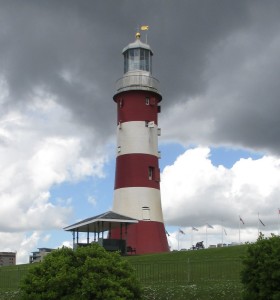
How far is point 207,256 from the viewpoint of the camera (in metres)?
33.1

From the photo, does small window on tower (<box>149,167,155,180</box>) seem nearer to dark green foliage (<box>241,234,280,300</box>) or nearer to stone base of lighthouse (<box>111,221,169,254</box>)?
stone base of lighthouse (<box>111,221,169,254</box>)

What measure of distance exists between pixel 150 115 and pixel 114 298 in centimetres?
2835

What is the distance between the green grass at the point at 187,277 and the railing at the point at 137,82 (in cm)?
1566

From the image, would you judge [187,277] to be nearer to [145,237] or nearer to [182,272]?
[182,272]

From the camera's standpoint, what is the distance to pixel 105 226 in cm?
4331

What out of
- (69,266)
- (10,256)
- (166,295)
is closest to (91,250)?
(69,266)

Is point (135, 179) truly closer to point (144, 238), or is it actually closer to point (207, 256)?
point (144, 238)

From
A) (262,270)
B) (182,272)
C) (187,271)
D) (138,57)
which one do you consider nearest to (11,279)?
(182,272)

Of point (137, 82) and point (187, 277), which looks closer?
point (187, 277)

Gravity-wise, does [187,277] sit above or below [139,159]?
below

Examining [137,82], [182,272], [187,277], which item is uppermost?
[137,82]

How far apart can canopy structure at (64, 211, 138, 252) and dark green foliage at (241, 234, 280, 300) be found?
20454 mm

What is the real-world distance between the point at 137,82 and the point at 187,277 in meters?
22.6

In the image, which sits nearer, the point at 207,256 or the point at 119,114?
the point at 207,256
